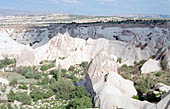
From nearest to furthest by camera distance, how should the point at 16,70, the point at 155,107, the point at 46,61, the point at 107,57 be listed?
the point at 155,107, the point at 107,57, the point at 16,70, the point at 46,61

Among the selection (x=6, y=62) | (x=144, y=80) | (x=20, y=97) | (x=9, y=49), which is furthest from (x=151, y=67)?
(x=9, y=49)

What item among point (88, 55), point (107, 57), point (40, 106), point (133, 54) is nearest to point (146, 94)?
point (107, 57)

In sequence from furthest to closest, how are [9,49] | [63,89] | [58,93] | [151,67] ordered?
[9,49]
[151,67]
[63,89]
[58,93]

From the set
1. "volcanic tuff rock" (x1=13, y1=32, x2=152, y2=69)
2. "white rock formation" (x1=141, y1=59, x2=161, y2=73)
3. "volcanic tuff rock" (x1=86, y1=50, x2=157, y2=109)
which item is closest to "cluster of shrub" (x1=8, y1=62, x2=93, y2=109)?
"volcanic tuff rock" (x1=86, y1=50, x2=157, y2=109)

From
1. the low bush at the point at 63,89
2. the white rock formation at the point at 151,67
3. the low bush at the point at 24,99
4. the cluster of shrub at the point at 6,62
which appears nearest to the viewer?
the low bush at the point at 24,99

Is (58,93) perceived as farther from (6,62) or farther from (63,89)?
(6,62)

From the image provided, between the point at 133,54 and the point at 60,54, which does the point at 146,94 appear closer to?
the point at 133,54

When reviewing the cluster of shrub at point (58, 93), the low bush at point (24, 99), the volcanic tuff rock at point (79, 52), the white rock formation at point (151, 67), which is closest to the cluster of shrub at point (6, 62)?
the volcanic tuff rock at point (79, 52)

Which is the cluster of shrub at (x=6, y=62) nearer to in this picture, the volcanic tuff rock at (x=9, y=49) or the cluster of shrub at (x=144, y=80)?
the volcanic tuff rock at (x=9, y=49)

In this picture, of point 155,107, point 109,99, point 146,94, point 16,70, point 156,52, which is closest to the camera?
point 155,107

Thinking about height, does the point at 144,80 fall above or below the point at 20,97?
above

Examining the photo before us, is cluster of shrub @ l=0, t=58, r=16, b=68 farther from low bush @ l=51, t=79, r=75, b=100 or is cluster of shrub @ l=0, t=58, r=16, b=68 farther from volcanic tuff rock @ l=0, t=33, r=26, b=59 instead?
low bush @ l=51, t=79, r=75, b=100
